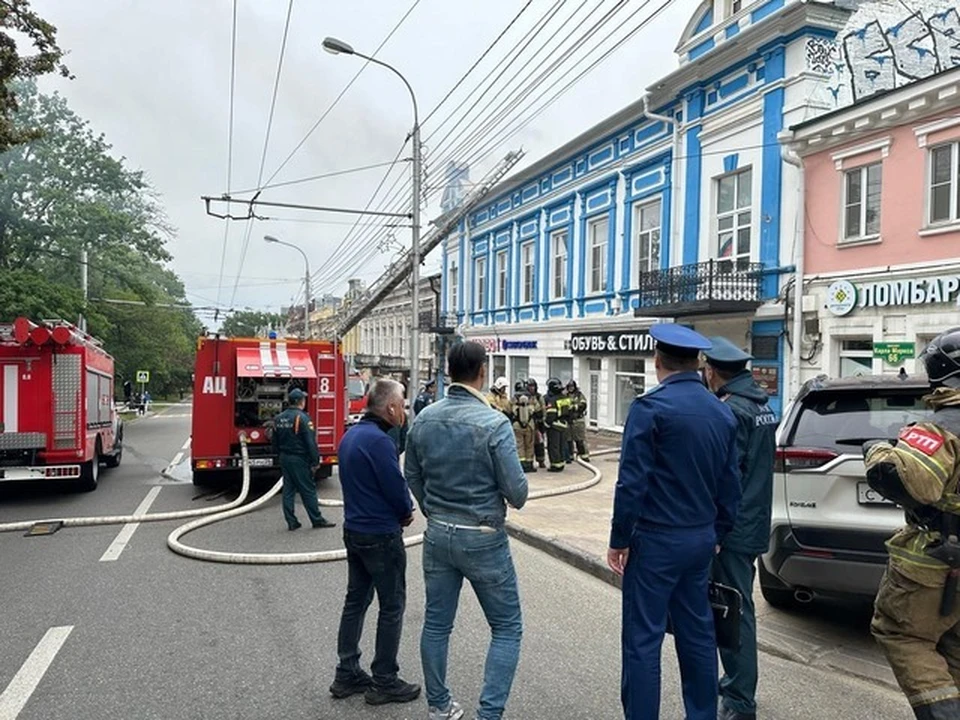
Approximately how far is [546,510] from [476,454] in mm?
6329

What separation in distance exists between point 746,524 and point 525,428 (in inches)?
383

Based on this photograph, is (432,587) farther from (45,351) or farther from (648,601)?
(45,351)

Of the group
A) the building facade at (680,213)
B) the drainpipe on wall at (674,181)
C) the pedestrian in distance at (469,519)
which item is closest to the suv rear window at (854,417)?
the pedestrian in distance at (469,519)

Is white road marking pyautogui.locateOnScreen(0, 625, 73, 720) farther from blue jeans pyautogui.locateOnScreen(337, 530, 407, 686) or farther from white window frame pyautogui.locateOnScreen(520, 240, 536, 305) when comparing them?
white window frame pyautogui.locateOnScreen(520, 240, 536, 305)

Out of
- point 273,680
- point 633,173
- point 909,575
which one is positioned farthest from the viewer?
point 633,173

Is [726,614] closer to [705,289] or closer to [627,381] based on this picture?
[705,289]

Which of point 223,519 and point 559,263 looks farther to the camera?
point 559,263

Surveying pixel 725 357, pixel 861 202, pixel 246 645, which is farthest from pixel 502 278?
pixel 725 357

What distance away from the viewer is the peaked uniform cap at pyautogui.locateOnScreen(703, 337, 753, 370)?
11.8ft

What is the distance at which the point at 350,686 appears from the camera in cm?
389

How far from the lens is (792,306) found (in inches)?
546

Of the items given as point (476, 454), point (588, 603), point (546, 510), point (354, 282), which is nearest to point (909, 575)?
point (476, 454)

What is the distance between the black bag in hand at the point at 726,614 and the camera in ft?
10.7

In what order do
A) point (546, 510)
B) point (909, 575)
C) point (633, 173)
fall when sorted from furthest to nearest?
point (633, 173)
point (546, 510)
point (909, 575)
